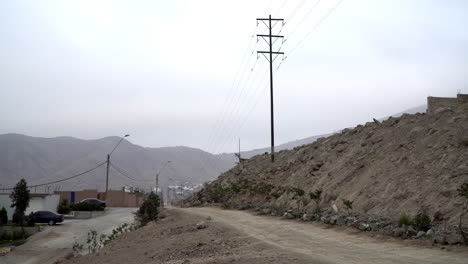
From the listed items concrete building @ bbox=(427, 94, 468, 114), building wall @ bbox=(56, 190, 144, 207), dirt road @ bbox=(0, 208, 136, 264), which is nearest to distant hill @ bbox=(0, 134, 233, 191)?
building wall @ bbox=(56, 190, 144, 207)

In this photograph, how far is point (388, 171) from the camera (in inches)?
796

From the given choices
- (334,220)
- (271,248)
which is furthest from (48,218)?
(271,248)

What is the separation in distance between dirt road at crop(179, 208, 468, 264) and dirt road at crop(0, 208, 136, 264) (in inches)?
744

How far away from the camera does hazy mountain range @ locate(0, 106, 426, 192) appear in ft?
406

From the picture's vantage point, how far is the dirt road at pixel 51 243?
103ft

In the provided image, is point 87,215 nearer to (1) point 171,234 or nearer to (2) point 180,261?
(1) point 171,234

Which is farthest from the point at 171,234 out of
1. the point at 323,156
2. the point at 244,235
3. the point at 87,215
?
the point at 87,215

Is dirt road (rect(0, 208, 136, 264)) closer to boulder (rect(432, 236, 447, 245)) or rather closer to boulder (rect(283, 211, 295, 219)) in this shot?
boulder (rect(283, 211, 295, 219))

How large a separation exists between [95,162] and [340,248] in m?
136

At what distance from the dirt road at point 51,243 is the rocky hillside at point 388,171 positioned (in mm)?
13616

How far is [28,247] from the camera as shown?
35125 mm

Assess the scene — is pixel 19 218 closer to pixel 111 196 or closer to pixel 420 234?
pixel 111 196

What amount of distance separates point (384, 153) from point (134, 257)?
1352cm

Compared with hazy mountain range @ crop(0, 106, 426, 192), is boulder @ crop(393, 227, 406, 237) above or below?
below
